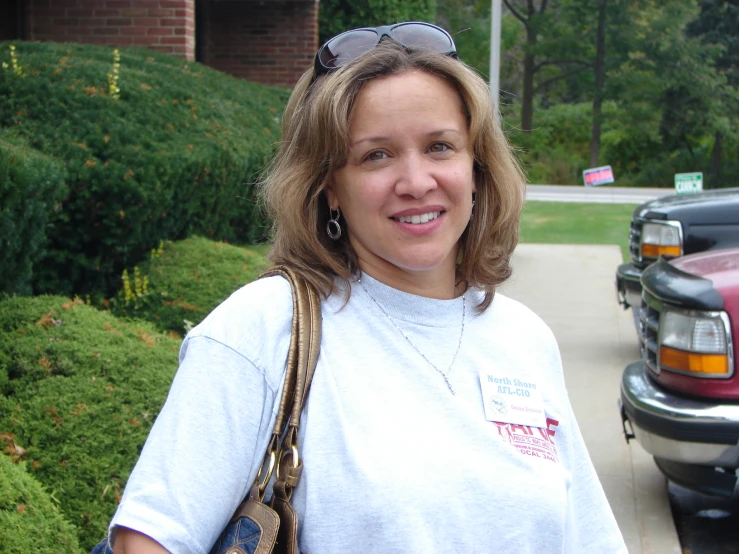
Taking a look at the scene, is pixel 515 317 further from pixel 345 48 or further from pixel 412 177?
pixel 345 48

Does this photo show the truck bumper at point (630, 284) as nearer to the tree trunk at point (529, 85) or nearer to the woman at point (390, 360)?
the woman at point (390, 360)

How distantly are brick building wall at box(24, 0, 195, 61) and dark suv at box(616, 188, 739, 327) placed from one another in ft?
14.8

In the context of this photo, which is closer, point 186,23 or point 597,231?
point 186,23

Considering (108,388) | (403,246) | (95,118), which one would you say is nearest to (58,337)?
(108,388)

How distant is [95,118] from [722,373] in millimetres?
3558

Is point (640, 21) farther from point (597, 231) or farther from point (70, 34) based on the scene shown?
→ point (70, 34)

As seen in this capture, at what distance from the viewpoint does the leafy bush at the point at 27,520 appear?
2.69 meters

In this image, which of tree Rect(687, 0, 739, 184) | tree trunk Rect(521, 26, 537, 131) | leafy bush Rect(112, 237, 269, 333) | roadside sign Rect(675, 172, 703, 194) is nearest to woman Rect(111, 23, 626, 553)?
leafy bush Rect(112, 237, 269, 333)

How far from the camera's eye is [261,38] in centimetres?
1334

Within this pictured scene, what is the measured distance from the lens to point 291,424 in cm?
157

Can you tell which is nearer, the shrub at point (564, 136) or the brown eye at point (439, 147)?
the brown eye at point (439, 147)

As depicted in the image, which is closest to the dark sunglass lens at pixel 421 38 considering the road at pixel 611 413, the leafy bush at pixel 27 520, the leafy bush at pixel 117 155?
the road at pixel 611 413

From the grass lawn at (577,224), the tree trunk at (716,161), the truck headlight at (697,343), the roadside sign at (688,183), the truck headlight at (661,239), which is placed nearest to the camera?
the truck headlight at (697,343)

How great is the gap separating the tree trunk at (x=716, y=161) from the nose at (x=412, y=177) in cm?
4261
